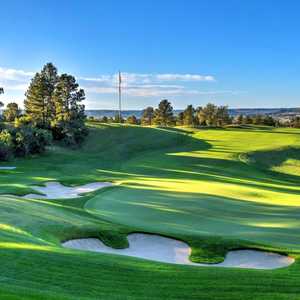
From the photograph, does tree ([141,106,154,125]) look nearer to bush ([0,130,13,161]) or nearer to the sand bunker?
bush ([0,130,13,161])

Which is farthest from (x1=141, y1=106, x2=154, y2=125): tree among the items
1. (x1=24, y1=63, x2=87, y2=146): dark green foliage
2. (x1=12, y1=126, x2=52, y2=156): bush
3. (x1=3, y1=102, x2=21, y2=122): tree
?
(x1=12, y1=126, x2=52, y2=156): bush

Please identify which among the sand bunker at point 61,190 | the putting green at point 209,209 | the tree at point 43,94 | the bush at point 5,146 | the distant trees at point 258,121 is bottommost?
the sand bunker at point 61,190

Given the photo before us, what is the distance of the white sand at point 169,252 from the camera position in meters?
10.1

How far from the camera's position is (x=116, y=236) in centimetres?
1209

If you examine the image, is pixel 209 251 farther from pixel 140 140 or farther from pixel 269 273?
pixel 140 140

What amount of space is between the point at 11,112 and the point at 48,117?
2249 centimetres

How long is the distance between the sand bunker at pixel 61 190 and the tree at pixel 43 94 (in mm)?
35687

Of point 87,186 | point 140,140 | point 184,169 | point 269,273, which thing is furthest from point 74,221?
point 140,140

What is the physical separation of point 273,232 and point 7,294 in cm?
897

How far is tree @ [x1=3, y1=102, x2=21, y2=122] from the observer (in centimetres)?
7575

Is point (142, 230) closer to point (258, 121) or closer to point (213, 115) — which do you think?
point (213, 115)

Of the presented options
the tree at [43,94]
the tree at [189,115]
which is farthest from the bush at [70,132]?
the tree at [189,115]

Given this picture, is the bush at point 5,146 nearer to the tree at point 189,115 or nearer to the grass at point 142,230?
the grass at point 142,230

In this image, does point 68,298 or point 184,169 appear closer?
point 68,298
